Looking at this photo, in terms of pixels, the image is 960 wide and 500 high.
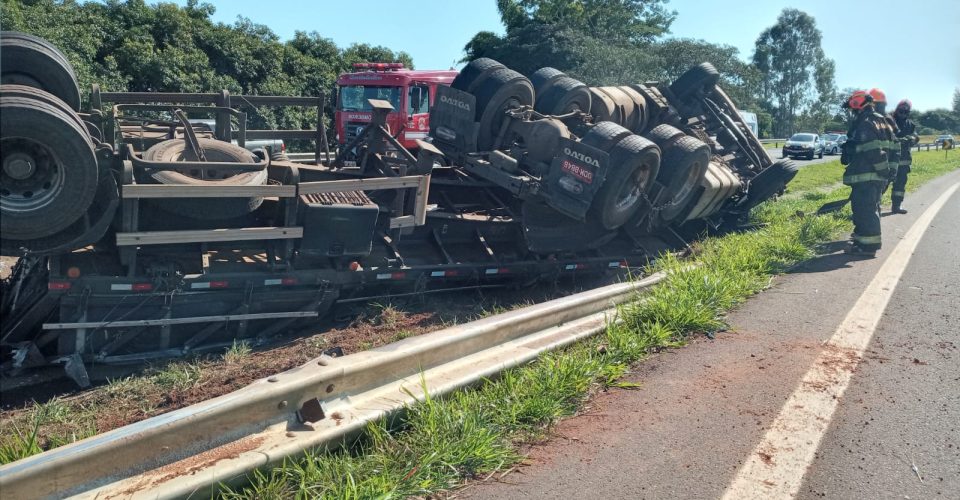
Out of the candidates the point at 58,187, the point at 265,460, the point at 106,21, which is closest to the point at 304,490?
the point at 265,460

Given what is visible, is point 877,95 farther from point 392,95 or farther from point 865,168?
point 392,95

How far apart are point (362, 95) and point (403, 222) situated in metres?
11.4

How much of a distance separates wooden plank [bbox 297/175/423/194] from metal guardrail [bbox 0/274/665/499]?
7.40ft

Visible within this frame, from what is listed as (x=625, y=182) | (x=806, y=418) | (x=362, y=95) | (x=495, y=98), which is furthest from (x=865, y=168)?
(x=362, y=95)

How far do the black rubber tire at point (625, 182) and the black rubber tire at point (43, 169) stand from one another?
445 cm

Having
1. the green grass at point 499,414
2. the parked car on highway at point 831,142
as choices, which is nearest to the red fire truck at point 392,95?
the green grass at point 499,414

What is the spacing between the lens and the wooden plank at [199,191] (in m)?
4.68

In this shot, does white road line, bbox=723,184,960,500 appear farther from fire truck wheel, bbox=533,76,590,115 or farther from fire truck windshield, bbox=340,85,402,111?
fire truck windshield, bbox=340,85,402,111

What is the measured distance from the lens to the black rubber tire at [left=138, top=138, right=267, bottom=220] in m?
5.05

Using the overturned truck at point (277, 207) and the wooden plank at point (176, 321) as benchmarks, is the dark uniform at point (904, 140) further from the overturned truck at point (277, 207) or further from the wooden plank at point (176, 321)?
the wooden plank at point (176, 321)

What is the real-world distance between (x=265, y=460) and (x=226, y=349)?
3.14m

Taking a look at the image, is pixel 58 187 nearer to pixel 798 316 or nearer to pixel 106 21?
pixel 798 316

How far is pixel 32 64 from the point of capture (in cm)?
504

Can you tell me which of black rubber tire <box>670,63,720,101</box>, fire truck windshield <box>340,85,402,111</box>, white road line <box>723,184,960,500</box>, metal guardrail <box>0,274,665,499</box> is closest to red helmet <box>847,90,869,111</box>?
black rubber tire <box>670,63,720,101</box>
